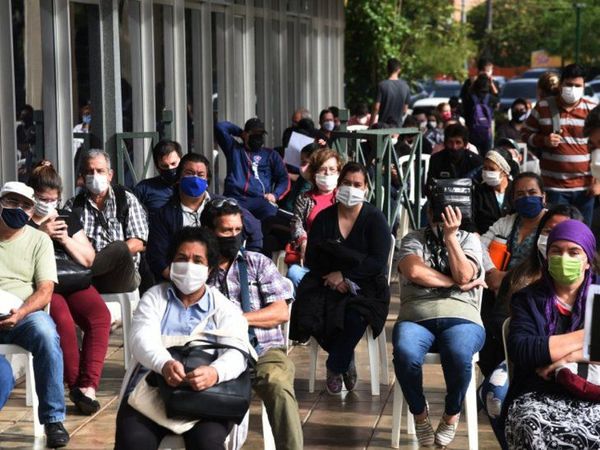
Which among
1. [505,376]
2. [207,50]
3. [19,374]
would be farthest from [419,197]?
[505,376]

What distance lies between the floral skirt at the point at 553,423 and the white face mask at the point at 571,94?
5.56 metres

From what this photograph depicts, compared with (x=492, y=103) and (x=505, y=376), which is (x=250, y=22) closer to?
(x=492, y=103)

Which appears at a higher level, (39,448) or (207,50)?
(207,50)

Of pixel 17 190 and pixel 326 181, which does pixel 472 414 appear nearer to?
pixel 17 190

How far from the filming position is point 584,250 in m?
5.86

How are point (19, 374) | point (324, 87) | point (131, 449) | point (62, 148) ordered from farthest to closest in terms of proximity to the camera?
1. point (324, 87)
2. point (62, 148)
3. point (19, 374)
4. point (131, 449)

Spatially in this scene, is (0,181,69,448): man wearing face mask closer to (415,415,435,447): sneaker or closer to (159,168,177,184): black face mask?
(415,415,435,447): sneaker

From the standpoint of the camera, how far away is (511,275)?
23.2ft

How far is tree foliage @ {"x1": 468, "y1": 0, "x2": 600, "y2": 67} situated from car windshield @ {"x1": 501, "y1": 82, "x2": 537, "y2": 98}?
33.4 feet

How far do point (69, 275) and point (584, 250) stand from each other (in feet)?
10.6

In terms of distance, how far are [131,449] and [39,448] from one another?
1.57 m

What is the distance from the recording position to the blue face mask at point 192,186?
27.1ft

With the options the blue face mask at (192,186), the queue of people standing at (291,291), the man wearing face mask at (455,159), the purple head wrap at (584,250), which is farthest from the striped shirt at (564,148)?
the purple head wrap at (584,250)

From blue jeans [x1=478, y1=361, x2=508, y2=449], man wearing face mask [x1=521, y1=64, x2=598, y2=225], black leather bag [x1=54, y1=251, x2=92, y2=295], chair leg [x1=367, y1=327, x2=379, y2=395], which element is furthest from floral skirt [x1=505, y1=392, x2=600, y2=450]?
man wearing face mask [x1=521, y1=64, x2=598, y2=225]
